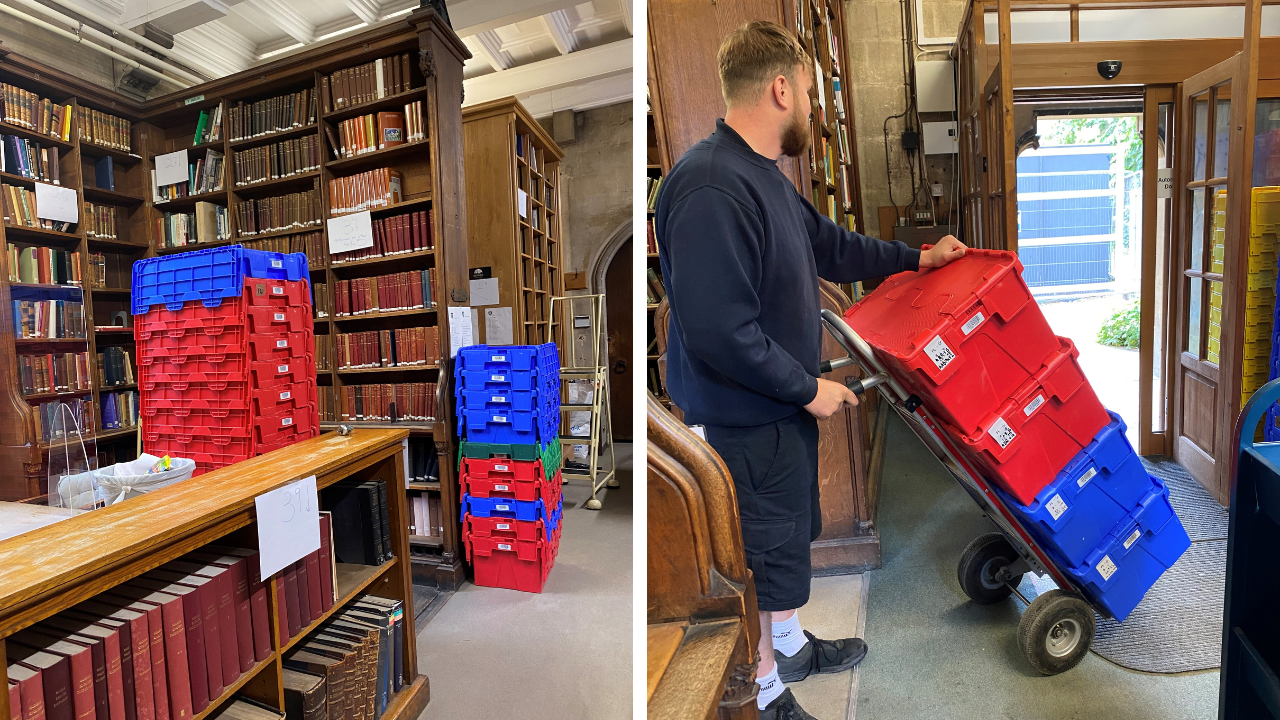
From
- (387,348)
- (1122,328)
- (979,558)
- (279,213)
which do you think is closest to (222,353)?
(279,213)

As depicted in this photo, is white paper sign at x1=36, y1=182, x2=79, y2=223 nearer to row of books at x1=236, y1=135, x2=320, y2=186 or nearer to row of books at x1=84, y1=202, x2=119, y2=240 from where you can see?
row of books at x1=84, y1=202, x2=119, y2=240

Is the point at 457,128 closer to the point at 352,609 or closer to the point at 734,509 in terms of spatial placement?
the point at 352,609

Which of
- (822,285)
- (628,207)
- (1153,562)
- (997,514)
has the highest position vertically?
(628,207)

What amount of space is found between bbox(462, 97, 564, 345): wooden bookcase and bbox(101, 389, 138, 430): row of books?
1.86m

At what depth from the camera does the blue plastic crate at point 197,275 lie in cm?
123

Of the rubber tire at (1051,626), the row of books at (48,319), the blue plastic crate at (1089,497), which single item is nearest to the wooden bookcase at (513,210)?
the row of books at (48,319)

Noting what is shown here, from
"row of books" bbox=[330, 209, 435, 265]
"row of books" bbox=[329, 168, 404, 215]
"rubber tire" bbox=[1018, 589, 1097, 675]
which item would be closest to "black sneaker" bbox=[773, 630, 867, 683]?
"rubber tire" bbox=[1018, 589, 1097, 675]

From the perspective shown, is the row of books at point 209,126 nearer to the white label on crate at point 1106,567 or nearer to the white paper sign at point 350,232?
the white paper sign at point 350,232

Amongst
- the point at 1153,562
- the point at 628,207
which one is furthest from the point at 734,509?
the point at 628,207

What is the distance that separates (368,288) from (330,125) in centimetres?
71

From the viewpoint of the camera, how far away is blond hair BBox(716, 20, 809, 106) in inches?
51.2

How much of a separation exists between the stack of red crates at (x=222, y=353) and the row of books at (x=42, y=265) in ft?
0.47

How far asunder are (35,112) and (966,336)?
1777 millimetres

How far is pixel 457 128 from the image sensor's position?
2803 mm
